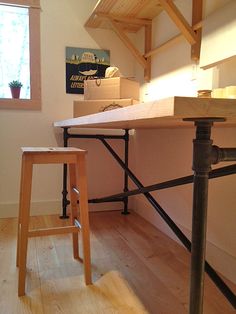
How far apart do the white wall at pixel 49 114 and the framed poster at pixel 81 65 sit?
46 millimetres

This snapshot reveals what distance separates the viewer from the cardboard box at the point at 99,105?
1.63 metres

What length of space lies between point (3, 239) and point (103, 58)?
1733 mm

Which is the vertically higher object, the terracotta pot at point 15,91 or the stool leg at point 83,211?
A: the terracotta pot at point 15,91

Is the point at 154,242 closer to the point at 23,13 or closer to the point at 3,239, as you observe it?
the point at 3,239

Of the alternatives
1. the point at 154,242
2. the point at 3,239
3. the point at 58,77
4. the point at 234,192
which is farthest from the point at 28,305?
the point at 58,77

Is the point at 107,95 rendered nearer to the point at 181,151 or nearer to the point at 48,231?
the point at 181,151

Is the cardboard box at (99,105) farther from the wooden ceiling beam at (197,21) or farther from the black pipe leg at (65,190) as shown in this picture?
the black pipe leg at (65,190)

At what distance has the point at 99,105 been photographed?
5.67 feet

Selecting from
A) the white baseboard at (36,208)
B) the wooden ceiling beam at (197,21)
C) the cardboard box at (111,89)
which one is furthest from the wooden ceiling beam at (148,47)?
the white baseboard at (36,208)

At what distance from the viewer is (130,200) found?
2.76 m

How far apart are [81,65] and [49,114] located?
0.53m

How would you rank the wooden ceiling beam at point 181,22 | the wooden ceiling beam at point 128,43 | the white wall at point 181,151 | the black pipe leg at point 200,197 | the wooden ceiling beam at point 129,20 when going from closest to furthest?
the black pipe leg at point 200,197 < the white wall at point 181,151 < the wooden ceiling beam at point 181,22 < the wooden ceiling beam at point 129,20 < the wooden ceiling beam at point 128,43

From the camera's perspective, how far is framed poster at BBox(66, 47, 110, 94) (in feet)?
8.14

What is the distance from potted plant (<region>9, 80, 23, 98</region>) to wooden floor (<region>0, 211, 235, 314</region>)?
105cm
